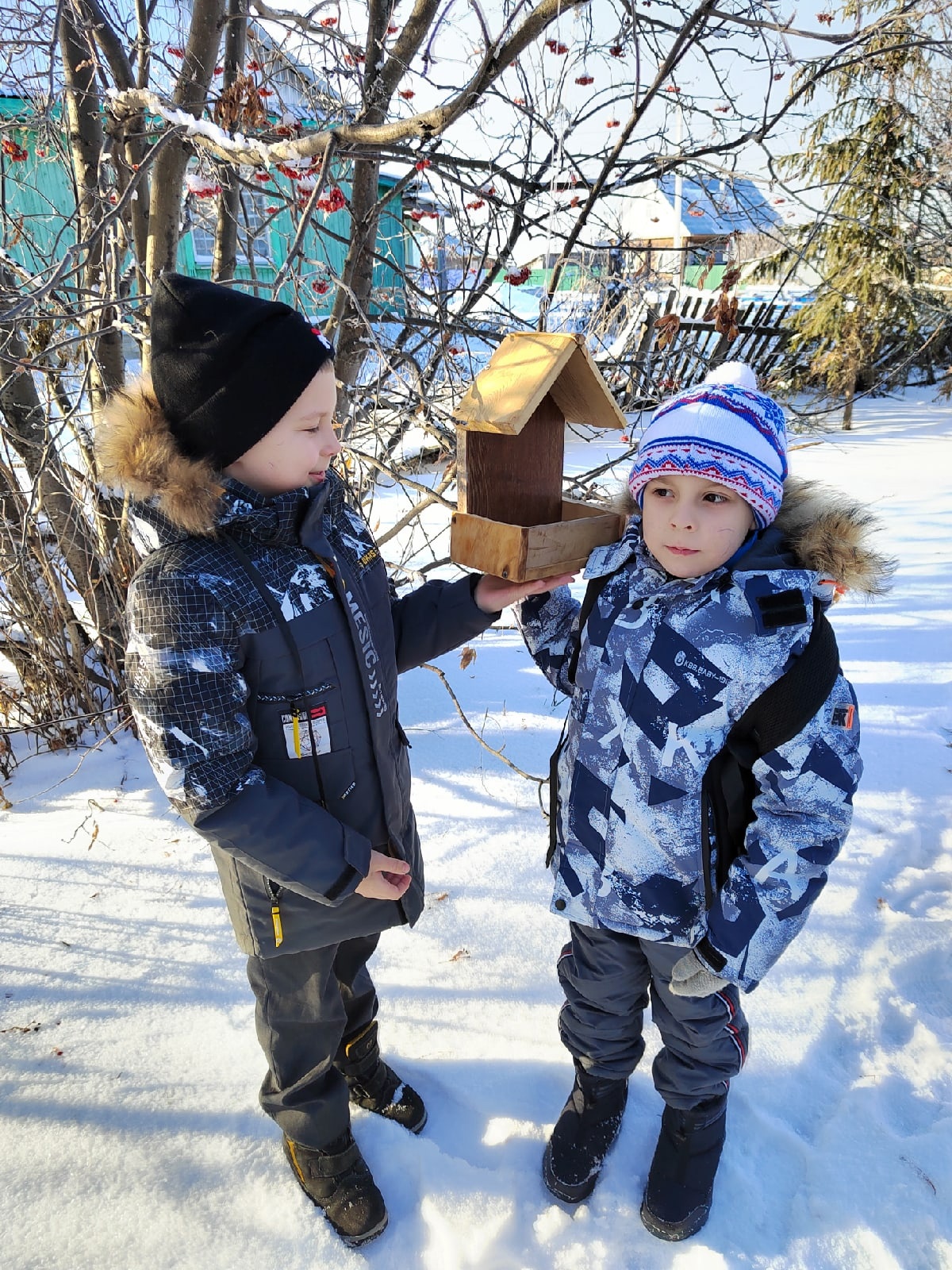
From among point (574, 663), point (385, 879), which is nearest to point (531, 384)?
point (574, 663)

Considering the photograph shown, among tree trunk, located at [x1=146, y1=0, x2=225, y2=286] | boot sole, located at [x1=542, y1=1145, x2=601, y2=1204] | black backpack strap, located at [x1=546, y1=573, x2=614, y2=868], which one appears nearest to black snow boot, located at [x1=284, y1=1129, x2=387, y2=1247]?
boot sole, located at [x1=542, y1=1145, x2=601, y2=1204]

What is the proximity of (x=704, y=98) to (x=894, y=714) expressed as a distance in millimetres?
2615

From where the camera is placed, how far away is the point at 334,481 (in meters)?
1.37

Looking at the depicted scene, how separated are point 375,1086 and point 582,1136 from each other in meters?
0.49

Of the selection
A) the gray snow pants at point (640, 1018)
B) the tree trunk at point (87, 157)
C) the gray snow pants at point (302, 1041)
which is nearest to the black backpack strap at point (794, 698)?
A: the gray snow pants at point (640, 1018)

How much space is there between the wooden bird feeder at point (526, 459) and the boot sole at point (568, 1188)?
131 centimetres

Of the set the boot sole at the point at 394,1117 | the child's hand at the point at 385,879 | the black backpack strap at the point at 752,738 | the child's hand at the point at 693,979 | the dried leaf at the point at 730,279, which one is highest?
the dried leaf at the point at 730,279

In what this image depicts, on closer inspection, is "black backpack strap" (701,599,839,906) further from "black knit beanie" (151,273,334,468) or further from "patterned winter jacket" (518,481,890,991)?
"black knit beanie" (151,273,334,468)

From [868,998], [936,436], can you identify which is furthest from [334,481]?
[936,436]

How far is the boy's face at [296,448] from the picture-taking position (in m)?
1.21

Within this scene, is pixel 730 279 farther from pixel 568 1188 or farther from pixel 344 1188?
pixel 344 1188

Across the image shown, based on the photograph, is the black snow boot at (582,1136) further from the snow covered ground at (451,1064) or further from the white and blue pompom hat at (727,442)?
the white and blue pompom hat at (727,442)

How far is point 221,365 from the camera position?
1144mm

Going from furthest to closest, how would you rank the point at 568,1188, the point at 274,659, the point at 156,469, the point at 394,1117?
the point at 394,1117, the point at 568,1188, the point at 274,659, the point at 156,469
